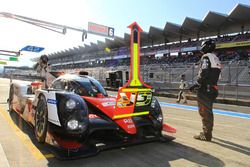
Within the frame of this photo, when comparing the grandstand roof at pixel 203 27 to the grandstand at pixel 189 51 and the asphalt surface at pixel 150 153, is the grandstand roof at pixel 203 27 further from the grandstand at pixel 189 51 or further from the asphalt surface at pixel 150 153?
the asphalt surface at pixel 150 153

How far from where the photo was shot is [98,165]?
3273 millimetres

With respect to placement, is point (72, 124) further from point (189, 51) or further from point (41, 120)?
point (189, 51)

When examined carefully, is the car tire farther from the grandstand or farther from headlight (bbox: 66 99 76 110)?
the grandstand

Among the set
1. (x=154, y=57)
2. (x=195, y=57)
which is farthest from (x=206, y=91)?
(x=154, y=57)

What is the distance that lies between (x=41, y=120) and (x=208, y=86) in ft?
10.4

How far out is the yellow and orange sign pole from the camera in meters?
3.19

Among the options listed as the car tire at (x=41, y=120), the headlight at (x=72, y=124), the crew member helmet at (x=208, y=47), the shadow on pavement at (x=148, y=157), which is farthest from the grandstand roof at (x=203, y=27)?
the headlight at (x=72, y=124)

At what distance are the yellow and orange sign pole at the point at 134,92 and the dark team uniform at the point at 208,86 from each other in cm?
137

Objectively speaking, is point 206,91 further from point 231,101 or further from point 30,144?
point 231,101

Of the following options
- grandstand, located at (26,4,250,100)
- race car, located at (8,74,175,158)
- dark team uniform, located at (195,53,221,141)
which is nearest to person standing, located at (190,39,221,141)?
dark team uniform, located at (195,53,221,141)

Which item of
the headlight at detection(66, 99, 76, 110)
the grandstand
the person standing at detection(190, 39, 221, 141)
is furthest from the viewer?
the grandstand

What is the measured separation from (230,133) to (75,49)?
254 ft

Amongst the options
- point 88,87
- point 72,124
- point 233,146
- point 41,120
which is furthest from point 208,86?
point 41,120

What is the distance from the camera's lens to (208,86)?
4.65 m
